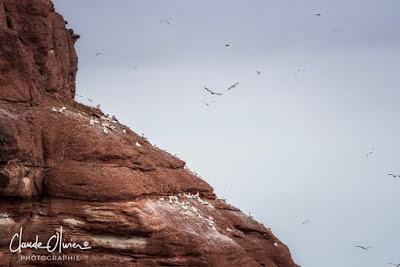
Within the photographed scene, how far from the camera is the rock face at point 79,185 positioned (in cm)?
2181

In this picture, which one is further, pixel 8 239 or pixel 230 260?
pixel 230 260

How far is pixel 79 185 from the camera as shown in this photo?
22.7 m

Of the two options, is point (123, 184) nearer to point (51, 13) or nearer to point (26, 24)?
point (26, 24)

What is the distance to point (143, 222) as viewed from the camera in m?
22.3

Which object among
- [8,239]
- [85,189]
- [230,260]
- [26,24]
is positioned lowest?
[230,260]

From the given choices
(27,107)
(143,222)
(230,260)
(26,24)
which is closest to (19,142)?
(27,107)

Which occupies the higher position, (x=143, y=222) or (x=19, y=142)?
(x=19, y=142)

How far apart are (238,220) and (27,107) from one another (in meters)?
14.1

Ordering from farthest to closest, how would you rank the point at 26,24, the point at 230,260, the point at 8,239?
the point at 26,24, the point at 230,260, the point at 8,239
